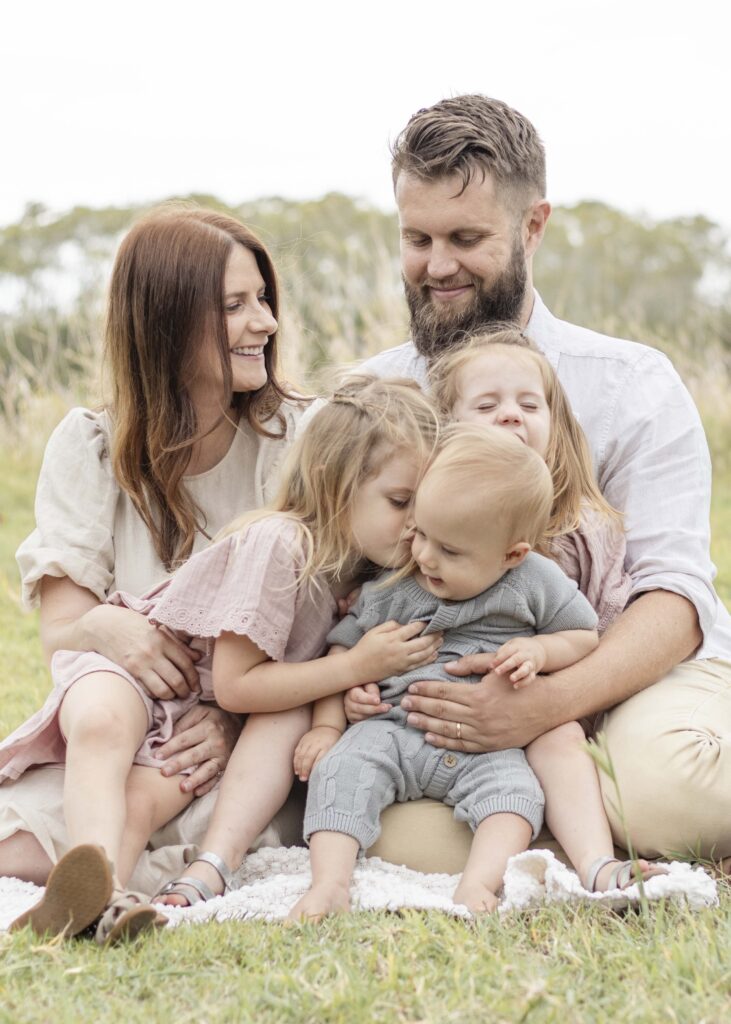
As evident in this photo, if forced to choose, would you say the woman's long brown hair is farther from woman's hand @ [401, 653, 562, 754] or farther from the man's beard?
woman's hand @ [401, 653, 562, 754]

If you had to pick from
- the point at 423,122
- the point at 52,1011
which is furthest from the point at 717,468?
the point at 52,1011

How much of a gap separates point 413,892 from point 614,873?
0.46m

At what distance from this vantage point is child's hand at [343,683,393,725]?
129 inches

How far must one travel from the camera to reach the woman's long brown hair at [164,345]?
376 cm

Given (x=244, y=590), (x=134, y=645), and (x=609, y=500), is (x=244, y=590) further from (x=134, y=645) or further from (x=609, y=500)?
(x=609, y=500)

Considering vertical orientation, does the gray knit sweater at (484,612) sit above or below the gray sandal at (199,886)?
above

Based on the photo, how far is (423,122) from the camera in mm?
4160

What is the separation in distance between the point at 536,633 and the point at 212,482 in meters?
1.19

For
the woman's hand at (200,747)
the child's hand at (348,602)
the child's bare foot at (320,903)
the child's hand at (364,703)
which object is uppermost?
the child's hand at (348,602)

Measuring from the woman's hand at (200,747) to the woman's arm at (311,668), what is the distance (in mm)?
201

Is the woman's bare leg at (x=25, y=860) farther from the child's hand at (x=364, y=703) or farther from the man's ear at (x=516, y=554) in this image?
the man's ear at (x=516, y=554)

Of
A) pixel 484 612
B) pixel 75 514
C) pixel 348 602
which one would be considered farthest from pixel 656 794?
pixel 75 514

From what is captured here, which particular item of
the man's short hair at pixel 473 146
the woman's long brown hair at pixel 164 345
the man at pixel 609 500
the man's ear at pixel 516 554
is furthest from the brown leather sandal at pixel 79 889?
the man's short hair at pixel 473 146

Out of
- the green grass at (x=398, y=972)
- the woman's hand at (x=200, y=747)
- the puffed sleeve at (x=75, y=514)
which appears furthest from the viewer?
the puffed sleeve at (x=75, y=514)
